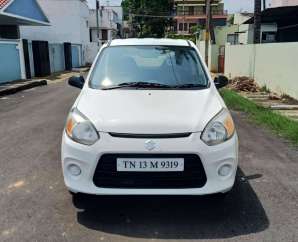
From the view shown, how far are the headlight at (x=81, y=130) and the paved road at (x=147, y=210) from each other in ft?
2.74

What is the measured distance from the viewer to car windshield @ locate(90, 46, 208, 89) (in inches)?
175

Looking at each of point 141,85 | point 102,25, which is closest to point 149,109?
point 141,85

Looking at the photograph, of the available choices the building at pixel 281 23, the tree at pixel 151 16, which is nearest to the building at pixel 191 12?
the tree at pixel 151 16

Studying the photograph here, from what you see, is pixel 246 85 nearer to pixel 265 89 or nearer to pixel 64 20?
pixel 265 89

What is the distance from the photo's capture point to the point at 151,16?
204 feet

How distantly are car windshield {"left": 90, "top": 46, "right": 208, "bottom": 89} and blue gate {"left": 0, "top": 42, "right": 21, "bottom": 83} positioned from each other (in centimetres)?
1398

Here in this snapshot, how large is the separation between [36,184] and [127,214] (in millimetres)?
1433

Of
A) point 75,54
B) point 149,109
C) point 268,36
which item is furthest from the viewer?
point 75,54

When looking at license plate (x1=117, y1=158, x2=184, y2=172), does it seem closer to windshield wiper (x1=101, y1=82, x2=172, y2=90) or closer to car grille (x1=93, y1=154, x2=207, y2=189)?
car grille (x1=93, y1=154, x2=207, y2=189)

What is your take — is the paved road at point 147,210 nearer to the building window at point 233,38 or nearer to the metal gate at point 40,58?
the metal gate at point 40,58

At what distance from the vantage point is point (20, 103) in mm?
11906

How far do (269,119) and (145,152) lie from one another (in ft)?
18.6

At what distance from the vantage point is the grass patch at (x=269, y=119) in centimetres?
710

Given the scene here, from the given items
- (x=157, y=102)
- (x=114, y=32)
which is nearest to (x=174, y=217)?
(x=157, y=102)
